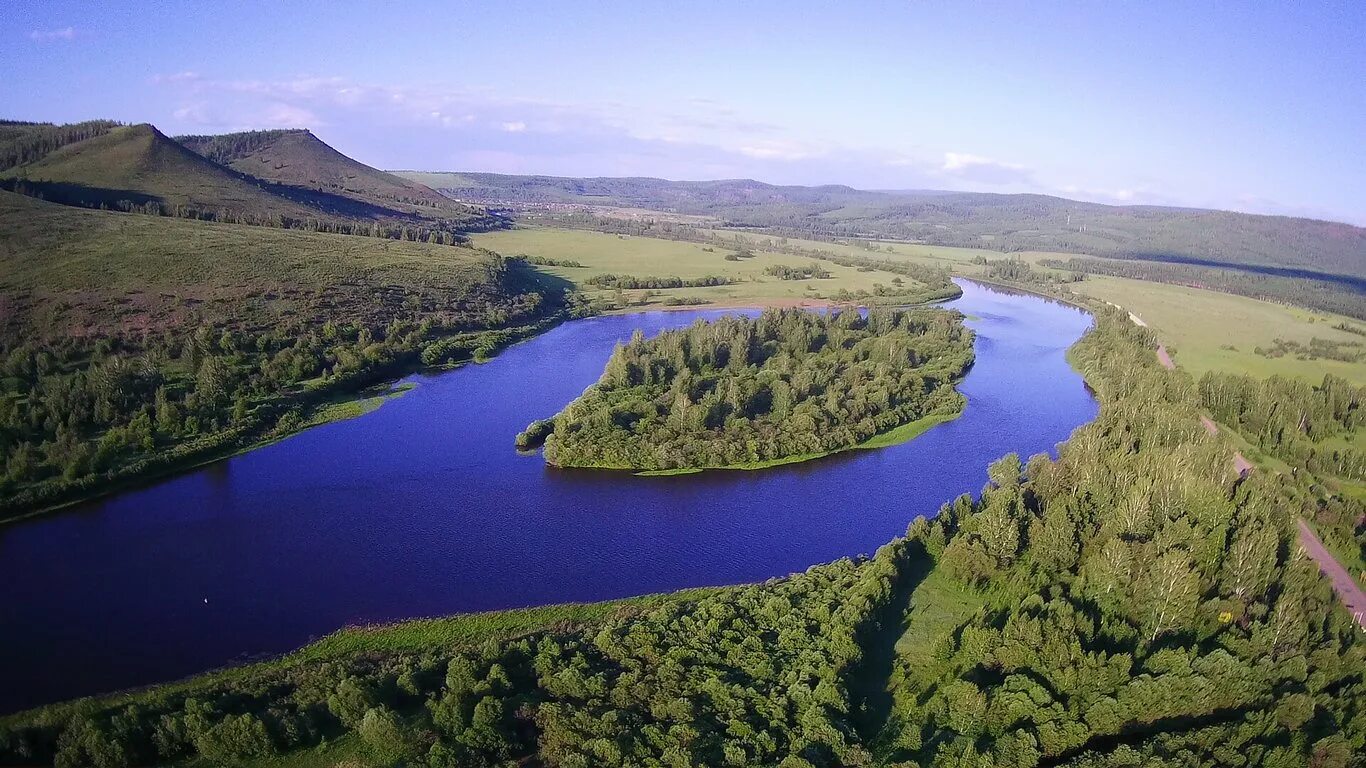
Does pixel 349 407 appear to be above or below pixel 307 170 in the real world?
below

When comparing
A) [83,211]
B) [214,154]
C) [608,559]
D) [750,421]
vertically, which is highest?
[214,154]

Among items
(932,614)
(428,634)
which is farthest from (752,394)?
(428,634)

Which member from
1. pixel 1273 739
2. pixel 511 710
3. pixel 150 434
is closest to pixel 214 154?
pixel 150 434

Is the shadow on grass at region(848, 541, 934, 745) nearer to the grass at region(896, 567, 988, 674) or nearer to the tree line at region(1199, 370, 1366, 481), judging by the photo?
the grass at region(896, 567, 988, 674)

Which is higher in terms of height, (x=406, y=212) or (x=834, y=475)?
(x=406, y=212)

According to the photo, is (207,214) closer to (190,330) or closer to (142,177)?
(142,177)

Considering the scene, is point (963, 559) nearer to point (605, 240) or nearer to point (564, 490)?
point (564, 490)

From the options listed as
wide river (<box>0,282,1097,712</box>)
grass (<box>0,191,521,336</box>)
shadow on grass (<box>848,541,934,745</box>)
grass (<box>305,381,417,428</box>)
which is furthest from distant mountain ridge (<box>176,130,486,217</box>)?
shadow on grass (<box>848,541,934,745</box>)

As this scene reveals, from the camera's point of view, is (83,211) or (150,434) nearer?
(150,434)
